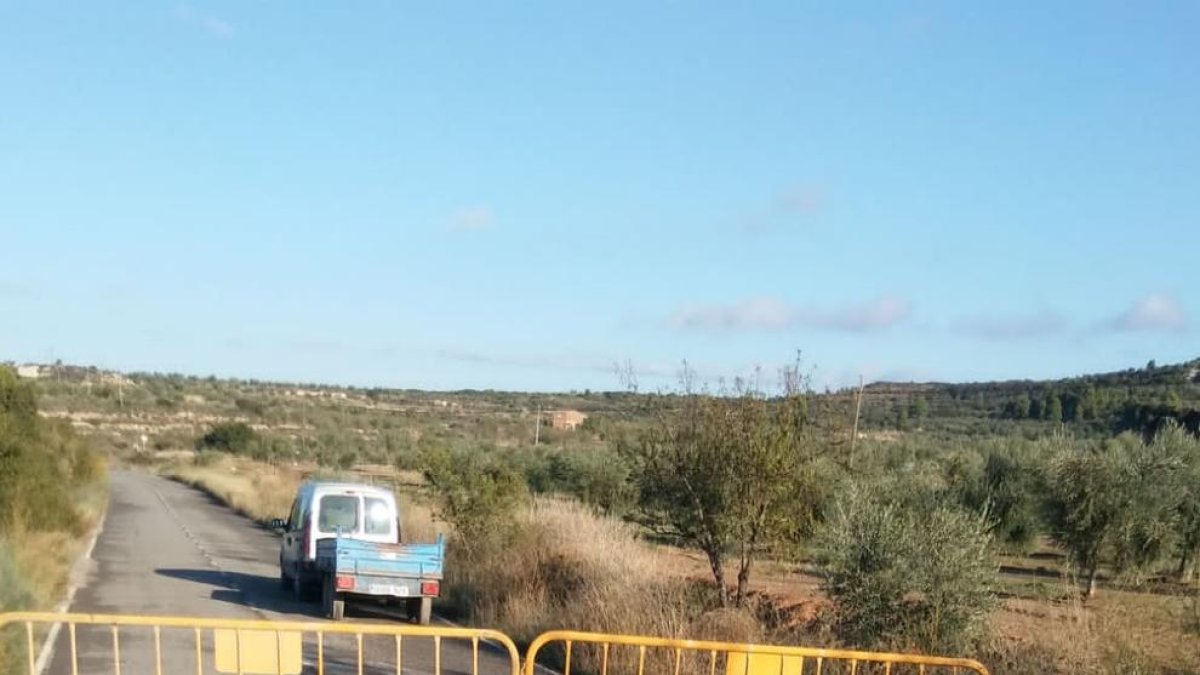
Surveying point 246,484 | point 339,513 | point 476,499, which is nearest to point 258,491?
point 246,484

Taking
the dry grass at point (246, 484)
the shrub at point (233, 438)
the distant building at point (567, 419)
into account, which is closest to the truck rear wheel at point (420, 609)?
the dry grass at point (246, 484)

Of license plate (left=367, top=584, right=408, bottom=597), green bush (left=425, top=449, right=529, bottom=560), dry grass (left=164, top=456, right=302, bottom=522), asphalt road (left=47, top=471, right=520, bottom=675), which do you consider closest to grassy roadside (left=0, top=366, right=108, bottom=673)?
asphalt road (left=47, top=471, right=520, bottom=675)

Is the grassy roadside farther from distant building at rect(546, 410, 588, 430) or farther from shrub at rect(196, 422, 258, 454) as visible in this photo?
distant building at rect(546, 410, 588, 430)

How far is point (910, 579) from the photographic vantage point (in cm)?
1241

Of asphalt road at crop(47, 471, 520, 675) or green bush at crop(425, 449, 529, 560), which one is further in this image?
green bush at crop(425, 449, 529, 560)

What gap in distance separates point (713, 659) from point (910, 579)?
4.34 metres

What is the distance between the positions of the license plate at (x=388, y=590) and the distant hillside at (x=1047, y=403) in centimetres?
3586

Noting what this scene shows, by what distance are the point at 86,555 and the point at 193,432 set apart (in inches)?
3330

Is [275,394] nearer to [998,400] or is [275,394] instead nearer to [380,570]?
[998,400]

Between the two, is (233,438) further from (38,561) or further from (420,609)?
(420,609)

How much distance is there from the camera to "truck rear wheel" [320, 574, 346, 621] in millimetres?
18531

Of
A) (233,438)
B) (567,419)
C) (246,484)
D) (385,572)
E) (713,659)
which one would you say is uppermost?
(567,419)

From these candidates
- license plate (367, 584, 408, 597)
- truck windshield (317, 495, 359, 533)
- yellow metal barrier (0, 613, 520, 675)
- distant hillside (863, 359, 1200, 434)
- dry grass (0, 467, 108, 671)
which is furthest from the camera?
distant hillside (863, 359, 1200, 434)

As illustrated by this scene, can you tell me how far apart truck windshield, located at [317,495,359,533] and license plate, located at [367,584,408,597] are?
127 inches
